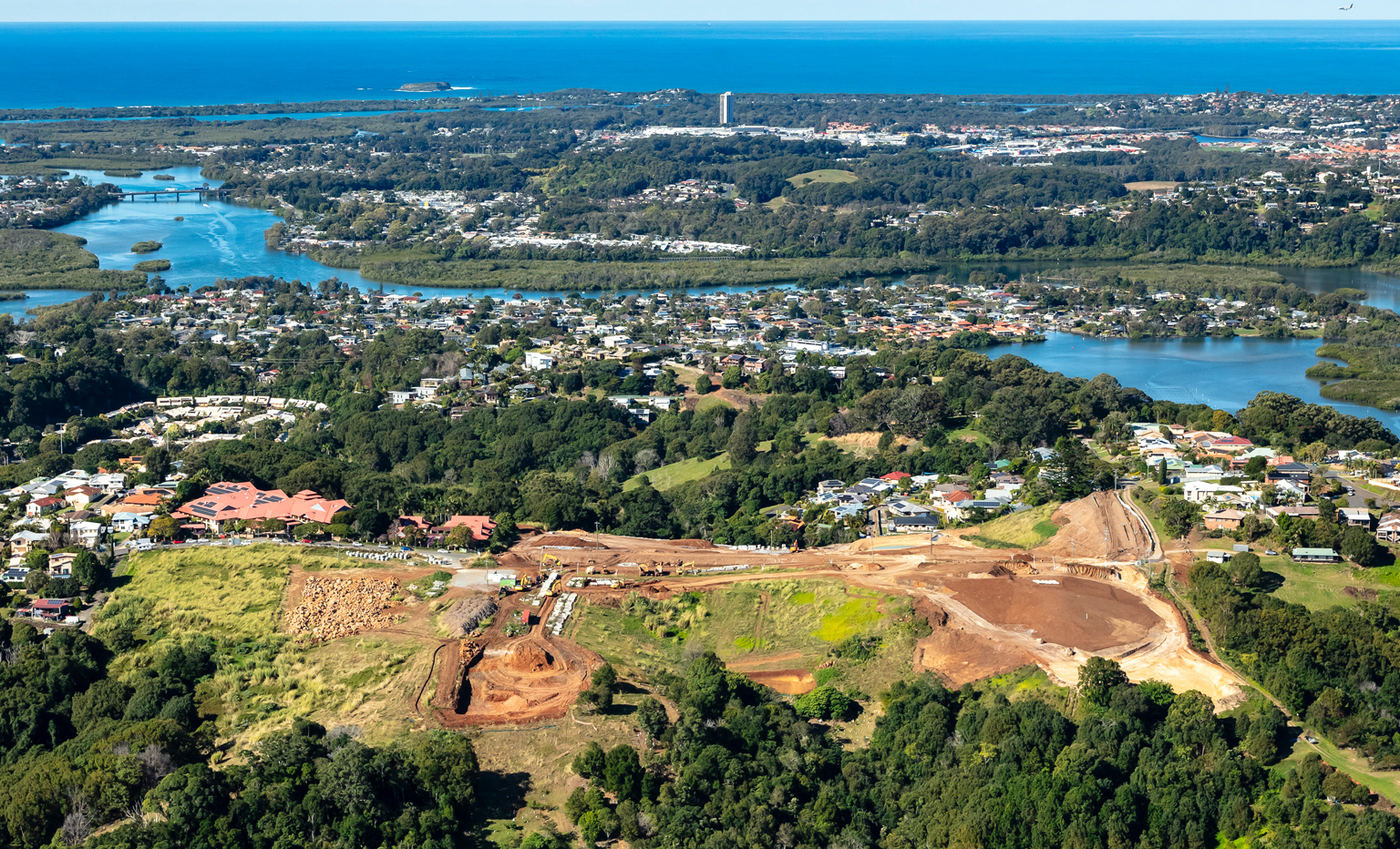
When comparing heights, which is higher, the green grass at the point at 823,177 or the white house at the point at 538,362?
the green grass at the point at 823,177

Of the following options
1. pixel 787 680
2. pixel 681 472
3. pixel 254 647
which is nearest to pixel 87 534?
pixel 254 647

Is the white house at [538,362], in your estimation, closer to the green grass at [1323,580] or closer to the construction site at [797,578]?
the construction site at [797,578]

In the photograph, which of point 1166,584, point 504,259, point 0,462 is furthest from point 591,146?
point 1166,584

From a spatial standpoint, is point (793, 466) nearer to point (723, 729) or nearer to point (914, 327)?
point (723, 729)

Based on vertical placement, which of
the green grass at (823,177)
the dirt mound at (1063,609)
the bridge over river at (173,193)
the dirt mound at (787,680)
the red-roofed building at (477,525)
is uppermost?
the green grass at (823,177)

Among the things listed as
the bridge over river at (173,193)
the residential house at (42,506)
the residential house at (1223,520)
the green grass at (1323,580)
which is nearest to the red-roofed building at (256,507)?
the residential house at (42,506)

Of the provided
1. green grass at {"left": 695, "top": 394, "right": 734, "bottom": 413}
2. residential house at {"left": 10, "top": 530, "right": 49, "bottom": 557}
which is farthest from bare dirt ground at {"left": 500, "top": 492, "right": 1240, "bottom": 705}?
green grass at {"left": 695, "top": 394, "right": 734, "bottom": 413}
